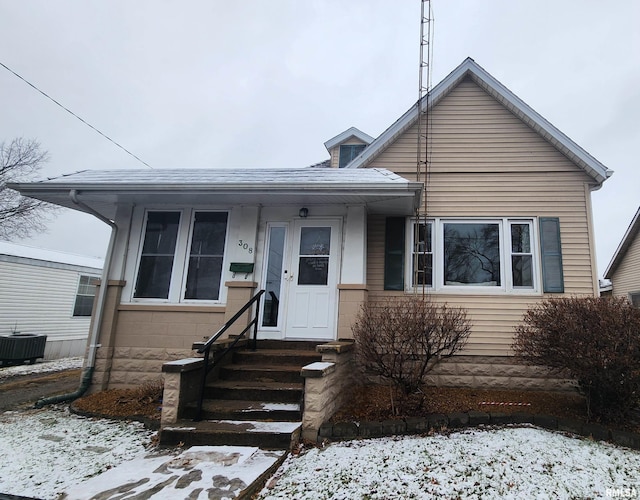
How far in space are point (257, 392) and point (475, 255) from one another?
4594mm

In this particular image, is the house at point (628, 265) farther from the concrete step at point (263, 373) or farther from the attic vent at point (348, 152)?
the concrete step at point (263, 373)

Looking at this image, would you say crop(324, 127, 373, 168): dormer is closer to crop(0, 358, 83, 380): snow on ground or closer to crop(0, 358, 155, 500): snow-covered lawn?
crop(0, 358, 155, 500): snow-covered lawn

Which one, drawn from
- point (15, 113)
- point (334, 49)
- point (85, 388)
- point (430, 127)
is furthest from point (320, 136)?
point (85, 388)

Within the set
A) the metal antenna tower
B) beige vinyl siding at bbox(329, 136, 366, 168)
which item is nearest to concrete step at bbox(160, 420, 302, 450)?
the metal antenna tower

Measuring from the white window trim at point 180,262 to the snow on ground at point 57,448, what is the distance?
215cm

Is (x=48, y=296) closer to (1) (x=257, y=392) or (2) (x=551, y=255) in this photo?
(1) (x=257, y=392)

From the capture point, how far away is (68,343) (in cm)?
1420

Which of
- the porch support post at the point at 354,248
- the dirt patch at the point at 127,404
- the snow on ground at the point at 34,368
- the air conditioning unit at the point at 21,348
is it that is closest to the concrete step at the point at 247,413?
the dirt patch at the point at 127,404

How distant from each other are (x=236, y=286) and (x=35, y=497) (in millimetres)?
3695

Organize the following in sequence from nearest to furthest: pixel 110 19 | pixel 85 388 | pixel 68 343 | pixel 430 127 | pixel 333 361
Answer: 1. pixel 333 361
2. pixel 85 388
3. pixel 430 127
4. pixel 110 19
5. pixel 68 343

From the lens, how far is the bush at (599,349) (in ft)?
13.1

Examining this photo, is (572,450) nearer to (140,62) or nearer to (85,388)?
(85,388)

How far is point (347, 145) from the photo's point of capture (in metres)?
10.9

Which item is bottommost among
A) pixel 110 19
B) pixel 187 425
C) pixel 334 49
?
pixel 187 425
